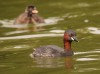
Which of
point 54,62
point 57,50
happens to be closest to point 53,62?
point 54,62

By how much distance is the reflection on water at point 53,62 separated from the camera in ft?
56.0

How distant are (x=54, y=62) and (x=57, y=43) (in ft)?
10.3

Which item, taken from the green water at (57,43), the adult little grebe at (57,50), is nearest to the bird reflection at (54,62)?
the green water at (57,43)

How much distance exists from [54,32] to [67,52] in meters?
4.49

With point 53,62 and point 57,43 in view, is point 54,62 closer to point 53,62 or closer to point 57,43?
point 53,62

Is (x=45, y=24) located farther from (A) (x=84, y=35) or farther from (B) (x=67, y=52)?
(B) (x=67, y=52)

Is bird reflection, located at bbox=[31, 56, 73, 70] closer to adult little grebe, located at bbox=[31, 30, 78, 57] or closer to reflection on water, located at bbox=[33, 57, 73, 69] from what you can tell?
reflection on water, located at bbox=[33, 57, 73, 69]

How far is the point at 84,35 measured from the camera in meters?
22.2

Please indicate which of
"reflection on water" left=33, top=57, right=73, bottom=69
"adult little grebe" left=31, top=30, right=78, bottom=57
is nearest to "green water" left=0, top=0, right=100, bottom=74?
"reflection on water" left=33, top=57, right=73, bottom=69

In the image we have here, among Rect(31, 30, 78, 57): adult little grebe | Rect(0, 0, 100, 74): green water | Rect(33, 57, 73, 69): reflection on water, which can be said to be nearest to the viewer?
Rect(0, 0, 100, 74): green water

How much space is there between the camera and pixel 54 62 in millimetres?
17703

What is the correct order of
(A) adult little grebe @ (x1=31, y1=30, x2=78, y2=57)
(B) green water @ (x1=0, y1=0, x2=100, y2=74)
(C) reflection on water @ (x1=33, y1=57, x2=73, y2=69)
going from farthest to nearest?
(A) adult little grebe @ (x1=31, y1=30, x2=78, y2=57), (C) reflection on water @ (x1=33, y1=57, x2=73, y2=69), (B) green water @ (x1=0, y1=0, x2=100, y2=74)

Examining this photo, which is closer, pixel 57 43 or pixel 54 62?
pixel 54 62

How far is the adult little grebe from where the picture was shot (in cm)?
1848
